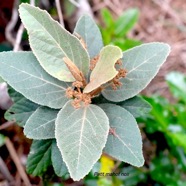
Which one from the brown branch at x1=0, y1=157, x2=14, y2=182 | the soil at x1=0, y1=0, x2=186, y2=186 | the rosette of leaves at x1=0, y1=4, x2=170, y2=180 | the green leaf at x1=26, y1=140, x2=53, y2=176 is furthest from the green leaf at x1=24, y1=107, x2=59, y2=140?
the soil at x1=0, y1=0, x2=186, y2=186

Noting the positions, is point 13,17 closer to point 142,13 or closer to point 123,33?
point 123,33

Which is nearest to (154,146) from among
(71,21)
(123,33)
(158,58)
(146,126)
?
(146,126)

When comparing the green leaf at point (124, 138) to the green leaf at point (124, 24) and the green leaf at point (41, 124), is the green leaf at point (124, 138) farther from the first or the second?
the green leaf at point (124, 24)

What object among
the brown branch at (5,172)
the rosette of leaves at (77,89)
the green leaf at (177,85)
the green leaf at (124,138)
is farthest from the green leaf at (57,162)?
the green leaf at (177,85)

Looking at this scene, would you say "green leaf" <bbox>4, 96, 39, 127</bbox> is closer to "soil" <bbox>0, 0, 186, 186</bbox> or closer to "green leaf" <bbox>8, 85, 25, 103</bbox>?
"green leaf" <bbox>8, 85, 25, 103</bbox>

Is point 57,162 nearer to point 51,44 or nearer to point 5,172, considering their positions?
point 51,44

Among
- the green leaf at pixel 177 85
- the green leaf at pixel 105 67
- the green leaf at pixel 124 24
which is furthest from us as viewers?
the green leaf at pixel 124 24

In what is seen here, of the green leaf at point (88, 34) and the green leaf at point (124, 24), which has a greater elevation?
the green leaf at point (88, 34)

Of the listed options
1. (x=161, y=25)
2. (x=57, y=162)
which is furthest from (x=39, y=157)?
(x=161, y=25)
